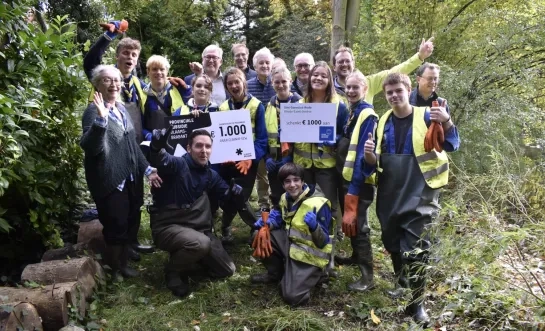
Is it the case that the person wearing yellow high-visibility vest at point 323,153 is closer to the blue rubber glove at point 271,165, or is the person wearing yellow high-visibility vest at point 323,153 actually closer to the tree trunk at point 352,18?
the blue rubber glove at point 271,165

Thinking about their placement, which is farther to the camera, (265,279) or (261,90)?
(261,90)

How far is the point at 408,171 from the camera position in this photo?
3662 millimetres

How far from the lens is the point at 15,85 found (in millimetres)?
3875

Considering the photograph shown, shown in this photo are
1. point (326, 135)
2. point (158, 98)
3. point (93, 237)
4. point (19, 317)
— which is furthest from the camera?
point (158, 98)

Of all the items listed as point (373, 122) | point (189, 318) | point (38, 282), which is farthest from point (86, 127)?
point (373, 122)

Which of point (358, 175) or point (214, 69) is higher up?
point (214, 69)

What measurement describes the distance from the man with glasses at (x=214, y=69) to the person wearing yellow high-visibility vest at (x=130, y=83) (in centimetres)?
85

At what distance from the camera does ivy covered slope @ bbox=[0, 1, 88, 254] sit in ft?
11.8

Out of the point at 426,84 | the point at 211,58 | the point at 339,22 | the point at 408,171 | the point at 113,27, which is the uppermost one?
the point at 339,22

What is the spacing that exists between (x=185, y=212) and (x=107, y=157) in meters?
0.93

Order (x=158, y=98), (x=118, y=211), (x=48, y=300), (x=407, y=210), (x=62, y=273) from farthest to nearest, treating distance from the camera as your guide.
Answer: (x=158, y=98)
(x=118, y=211)
(x=62, y=273)
(x=407, y=210)
(x=48, y=300)

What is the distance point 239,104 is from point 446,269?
312 centimetres

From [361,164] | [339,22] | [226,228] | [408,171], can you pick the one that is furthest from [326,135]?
[339,22]

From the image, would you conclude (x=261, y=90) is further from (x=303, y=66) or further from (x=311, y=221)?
(x=311, y=221)
